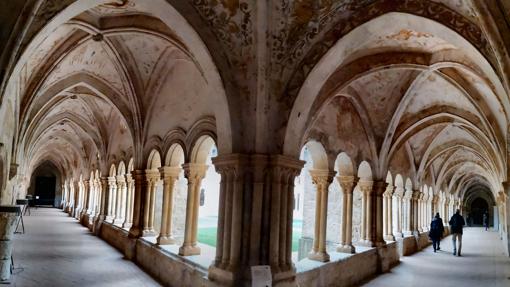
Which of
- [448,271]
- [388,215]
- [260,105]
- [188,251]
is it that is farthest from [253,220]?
[388,215]

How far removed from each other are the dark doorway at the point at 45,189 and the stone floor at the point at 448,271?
33027 millimetres

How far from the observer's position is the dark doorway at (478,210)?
146ft

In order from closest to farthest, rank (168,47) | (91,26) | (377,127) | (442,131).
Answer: (91,26) → (168,47) → (377,127) → (442,131)

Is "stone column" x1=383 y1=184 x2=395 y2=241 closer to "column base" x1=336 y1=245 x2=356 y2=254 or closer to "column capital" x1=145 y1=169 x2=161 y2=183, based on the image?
"column base" x1=336 y1=245 x2=356 y2=254

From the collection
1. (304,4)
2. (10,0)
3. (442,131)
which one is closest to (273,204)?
(304,4)

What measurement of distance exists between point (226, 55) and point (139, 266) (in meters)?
5.49

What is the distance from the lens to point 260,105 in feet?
17.9

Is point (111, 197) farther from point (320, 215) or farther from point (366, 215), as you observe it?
point (320, 215)

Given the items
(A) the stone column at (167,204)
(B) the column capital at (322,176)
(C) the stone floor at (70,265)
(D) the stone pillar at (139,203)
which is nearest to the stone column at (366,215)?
(B) the column capital at (322,176)

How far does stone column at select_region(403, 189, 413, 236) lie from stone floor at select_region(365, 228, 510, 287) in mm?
1189

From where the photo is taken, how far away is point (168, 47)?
8.20 meters

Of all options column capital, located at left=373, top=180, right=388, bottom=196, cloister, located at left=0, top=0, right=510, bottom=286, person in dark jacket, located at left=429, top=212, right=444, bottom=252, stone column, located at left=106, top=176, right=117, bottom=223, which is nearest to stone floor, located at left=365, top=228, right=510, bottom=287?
cloister, located at left=0, top=0, right=510, bottom=286

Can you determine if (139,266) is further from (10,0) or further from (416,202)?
(416,202)

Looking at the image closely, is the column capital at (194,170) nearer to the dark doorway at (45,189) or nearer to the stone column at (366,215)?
the stone column at (366,215)
